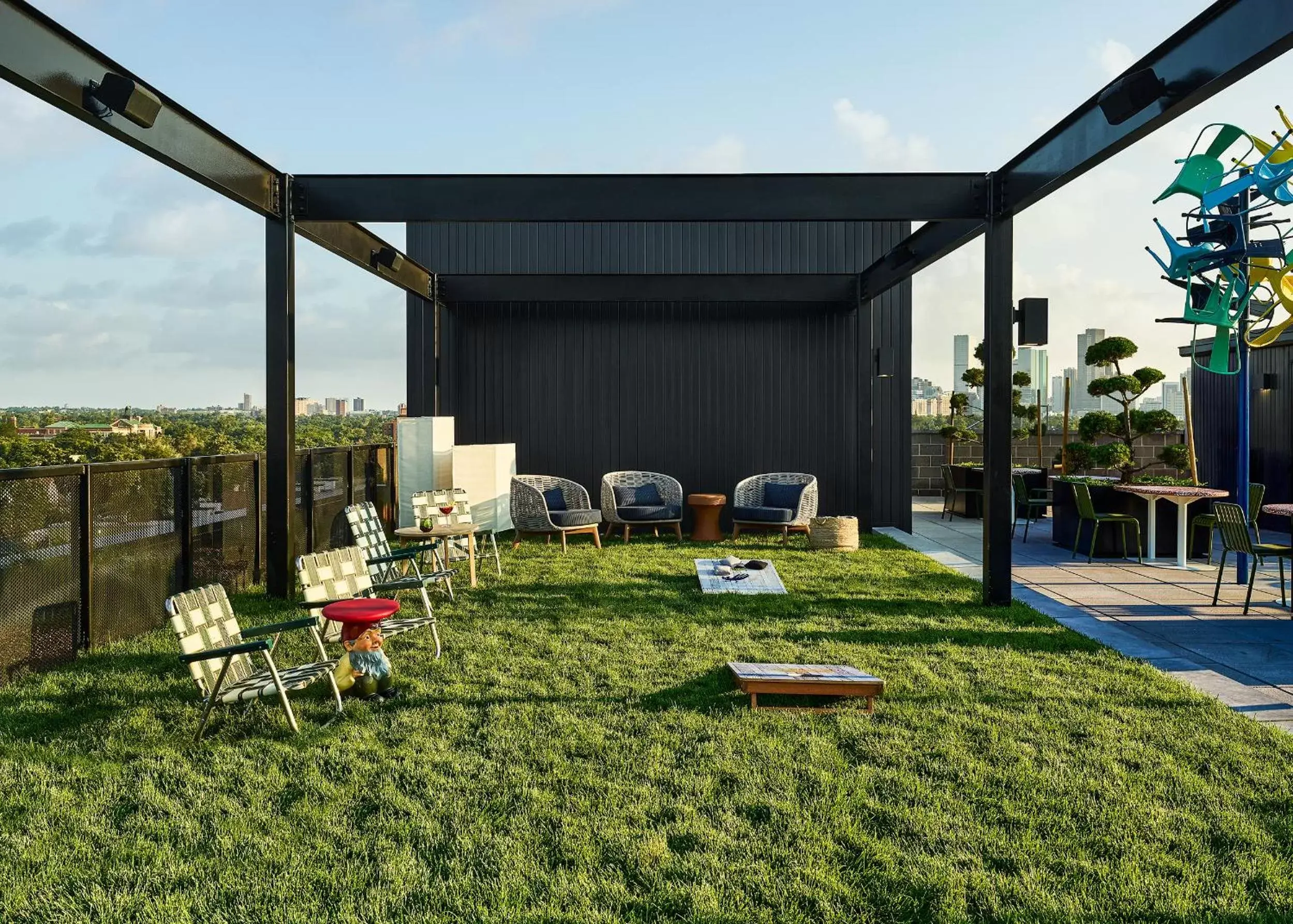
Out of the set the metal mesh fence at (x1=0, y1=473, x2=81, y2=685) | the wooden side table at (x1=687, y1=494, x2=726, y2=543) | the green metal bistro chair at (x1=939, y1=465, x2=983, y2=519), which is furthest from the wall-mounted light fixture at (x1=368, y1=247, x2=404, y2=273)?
the green metal bistro chair at (x1=939, y1=465, x2=983, y2=519)

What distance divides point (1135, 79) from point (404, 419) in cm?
795

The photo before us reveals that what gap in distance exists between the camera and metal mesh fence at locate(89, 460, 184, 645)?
16.9ft

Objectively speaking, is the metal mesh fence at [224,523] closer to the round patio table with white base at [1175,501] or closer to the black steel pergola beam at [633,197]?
the black steel pergola beam at [633,197]

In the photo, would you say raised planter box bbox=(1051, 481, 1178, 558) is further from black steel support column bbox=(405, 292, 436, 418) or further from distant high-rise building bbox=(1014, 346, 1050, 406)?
black steel support column bbox=(405, 292, 436, 418)

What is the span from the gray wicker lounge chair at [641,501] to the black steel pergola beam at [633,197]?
4.46 meters

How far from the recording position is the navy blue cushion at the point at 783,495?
10422 millimetres

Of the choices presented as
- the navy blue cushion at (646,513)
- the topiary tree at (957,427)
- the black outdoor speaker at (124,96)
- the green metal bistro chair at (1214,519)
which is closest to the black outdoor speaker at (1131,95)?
the green metal bistro chair at (1214,519)

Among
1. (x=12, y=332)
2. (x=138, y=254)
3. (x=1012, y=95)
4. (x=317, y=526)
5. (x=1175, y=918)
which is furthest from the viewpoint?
(x=138, y=254)

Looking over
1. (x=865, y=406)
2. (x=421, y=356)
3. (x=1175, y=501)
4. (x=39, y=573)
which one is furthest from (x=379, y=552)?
(x=1175, y=501)

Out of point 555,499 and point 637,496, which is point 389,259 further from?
point 637,496

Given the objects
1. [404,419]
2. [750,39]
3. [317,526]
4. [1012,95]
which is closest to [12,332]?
[404,419]

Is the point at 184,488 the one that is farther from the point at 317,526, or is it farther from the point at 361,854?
the point at 361,854

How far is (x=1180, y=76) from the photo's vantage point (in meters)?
4.16

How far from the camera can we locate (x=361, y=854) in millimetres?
2668
